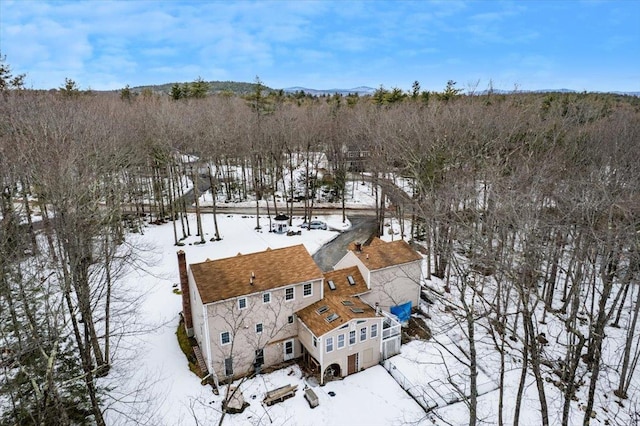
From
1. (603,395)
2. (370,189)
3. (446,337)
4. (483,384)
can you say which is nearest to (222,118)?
(370,189)

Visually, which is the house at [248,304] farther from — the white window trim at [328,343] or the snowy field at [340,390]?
the white window trim at [328,343]

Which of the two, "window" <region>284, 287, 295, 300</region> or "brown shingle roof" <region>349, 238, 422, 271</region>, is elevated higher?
"brown shingle roof" <region>349, 238, 422, 271</region>

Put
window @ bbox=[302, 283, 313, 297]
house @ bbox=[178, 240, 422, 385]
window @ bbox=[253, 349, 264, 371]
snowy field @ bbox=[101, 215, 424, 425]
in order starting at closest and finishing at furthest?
snowy field @ bbox=[101, 215, 424, 425] → house @ bbox=[178, 240, 422, 385] → window @ bbox=[253, 349, 264, 371] → window @ bbox=[302, 283, 313, 297]

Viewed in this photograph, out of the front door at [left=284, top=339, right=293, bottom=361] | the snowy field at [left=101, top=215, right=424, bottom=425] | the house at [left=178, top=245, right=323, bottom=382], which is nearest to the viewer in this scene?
the snowy field at [left=101, top=215, right=424, bottom=425]

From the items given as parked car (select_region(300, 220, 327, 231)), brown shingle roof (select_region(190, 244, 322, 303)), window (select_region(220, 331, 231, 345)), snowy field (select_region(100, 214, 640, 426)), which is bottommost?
snowy field (select_region(100, 214, 640, 426))

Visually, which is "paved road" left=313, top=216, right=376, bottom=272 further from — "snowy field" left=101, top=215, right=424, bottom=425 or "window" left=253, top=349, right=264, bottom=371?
"snowy field" left=101, top=215, right=424, bottom=425

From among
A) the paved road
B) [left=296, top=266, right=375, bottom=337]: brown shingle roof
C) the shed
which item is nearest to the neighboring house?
[left=296, top=266, right=375, bottom=337]: brown shingle roof

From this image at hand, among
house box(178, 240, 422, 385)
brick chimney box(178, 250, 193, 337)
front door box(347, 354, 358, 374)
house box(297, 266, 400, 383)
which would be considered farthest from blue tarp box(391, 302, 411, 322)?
brick chimney box(178, 250, 193, 337)

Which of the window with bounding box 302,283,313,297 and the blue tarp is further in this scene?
the blue tarp
